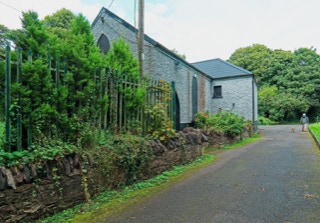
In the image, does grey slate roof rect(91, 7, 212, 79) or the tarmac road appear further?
grey slate roof rect(91, 7, 212, 79)

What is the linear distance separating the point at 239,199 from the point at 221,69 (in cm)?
1614

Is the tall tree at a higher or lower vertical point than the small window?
higher

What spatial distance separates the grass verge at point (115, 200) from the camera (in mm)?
3195

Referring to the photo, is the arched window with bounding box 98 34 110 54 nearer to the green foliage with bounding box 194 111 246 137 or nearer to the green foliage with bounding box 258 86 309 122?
the green foliage with bounding box 194 111 246 137

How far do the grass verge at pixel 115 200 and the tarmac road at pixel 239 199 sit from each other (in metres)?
0.20

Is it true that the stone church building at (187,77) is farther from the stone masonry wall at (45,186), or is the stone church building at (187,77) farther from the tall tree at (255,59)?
the tall tree at (255,59)

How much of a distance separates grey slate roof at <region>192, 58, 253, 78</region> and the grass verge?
13.6m

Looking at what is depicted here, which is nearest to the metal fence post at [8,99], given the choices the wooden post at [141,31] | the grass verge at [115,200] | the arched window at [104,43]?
the grass verge at [115,200]

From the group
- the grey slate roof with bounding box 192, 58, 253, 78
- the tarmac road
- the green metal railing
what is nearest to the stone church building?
the grey slate roof with bounding box 192, 58, 253, 78

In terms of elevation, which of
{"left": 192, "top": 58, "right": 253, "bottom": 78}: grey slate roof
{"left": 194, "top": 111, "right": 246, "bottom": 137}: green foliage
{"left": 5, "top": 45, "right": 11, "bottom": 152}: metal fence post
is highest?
{"left": 192, "top": 58, "right": 253, "bottom": 78}: grey slate roof

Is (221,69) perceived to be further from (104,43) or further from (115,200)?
(115,200)

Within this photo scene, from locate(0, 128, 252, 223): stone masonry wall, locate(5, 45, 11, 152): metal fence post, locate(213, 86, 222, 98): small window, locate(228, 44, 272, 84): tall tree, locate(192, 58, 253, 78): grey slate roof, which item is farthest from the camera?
locate(228, 44, 272, 84): tall tree

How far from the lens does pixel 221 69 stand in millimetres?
18719

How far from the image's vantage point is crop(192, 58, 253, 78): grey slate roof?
17.5 meters
